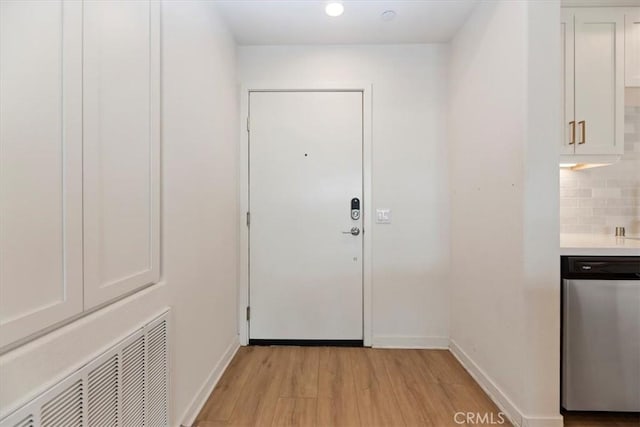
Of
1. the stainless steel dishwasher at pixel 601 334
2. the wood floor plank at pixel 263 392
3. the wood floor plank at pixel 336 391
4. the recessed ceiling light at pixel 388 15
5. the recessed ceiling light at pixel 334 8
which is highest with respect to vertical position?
the recessed ceiling light at pixel 388 15

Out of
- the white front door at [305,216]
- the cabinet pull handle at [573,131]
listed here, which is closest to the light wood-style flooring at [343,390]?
the white front door at [305,216]

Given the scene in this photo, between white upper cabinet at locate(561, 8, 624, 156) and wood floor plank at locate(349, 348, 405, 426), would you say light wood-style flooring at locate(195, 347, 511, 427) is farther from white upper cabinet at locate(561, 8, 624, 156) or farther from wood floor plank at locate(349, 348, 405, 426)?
white upper cabinet at locate(561, 8, 624, 156)

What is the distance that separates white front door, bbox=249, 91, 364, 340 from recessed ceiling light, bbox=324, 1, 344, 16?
555 millimetres

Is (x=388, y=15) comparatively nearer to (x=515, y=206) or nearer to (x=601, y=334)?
(x=515, y=206)

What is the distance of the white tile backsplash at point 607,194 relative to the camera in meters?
2.09

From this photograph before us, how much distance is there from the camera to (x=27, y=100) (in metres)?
0.70

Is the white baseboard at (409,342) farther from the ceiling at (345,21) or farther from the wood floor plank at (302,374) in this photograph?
the ceiling at (345,21)

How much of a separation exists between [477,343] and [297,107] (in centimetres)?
217

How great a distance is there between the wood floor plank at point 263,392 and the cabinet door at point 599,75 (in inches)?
93.0

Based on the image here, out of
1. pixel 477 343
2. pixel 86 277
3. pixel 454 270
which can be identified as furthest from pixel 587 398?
pixel 86 277

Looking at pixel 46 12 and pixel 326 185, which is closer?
pixel 46 12

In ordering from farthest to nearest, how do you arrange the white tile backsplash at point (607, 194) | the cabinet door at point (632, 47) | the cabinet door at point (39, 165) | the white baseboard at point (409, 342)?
the white baseboard at point (409, 342) → the white tile backsplash at point (607, 194) → the cabinet door at point (632, 47) → the cabinet door at point (39, 165)

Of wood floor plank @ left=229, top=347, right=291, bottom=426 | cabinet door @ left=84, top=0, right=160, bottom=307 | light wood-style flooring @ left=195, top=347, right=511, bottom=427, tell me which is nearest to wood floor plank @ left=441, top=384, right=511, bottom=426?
light wood-style flooring @ left=195, top=347, right=511, bottom=427

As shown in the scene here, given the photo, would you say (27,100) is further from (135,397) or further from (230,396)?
(230,396)
